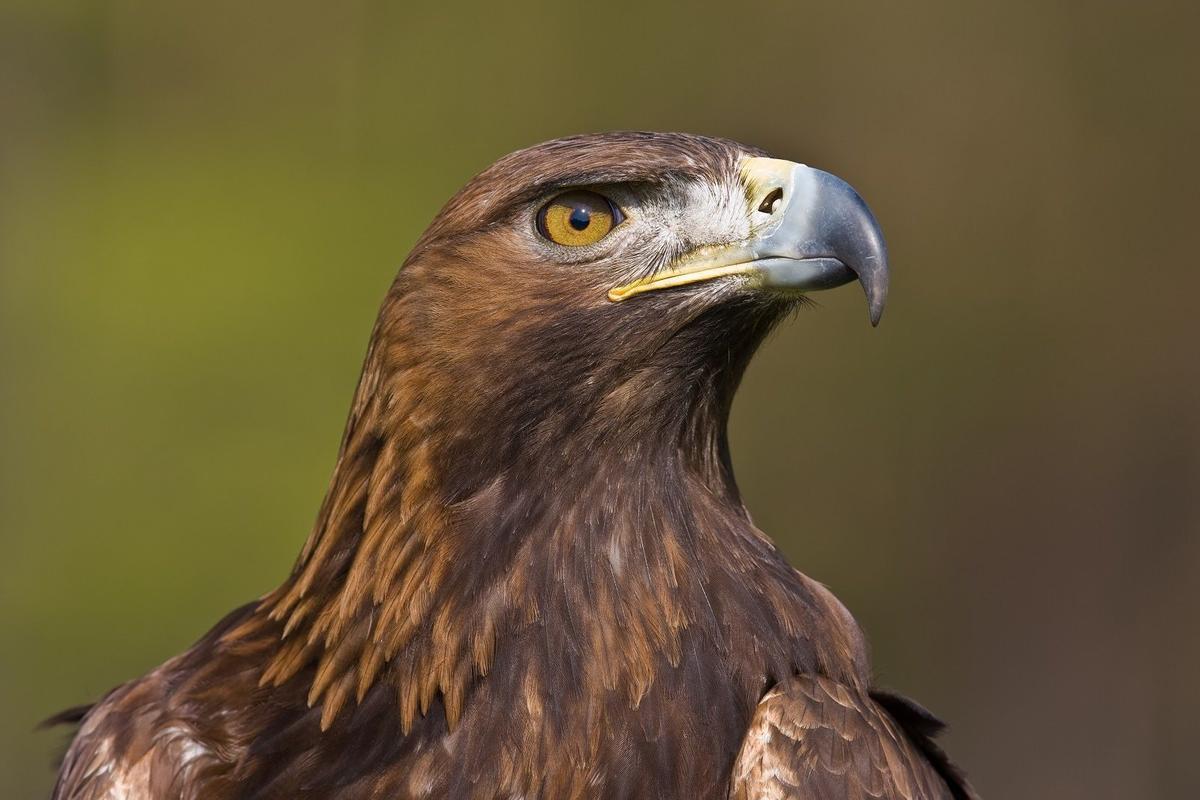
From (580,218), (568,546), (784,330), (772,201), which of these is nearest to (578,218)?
(580,218)

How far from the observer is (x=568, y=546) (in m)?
2.60

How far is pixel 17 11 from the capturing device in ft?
29.5

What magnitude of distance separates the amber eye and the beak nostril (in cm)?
24

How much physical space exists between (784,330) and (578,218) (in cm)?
579

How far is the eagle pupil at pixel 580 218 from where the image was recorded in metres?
2.62

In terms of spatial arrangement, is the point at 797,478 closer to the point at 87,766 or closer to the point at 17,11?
the point at 17,11

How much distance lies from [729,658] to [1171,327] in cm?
687

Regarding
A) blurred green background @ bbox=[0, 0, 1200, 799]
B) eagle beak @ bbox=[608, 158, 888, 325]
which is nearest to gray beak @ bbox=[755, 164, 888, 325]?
eagle beak @ bbox=[608, 158, 888, 325]

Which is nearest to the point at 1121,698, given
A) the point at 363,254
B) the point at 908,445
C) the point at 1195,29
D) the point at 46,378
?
the point at 908,445

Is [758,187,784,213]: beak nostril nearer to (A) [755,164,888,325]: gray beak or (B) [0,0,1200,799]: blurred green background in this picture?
(A) [755,164,888,325]: gray beak

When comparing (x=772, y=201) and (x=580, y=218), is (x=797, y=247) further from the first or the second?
(x=580, y=218)

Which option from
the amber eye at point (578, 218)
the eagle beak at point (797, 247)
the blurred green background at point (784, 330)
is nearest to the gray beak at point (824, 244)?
the eagle beak at point (797, 247)

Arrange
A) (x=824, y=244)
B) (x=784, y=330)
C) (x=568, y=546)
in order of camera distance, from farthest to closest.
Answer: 1. (x=784, y=330)
2. (x=568, y=546)
3. (x=824, y=244)

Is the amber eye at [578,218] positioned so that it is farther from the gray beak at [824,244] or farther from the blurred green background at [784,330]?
the blurred green background at [784,330]
